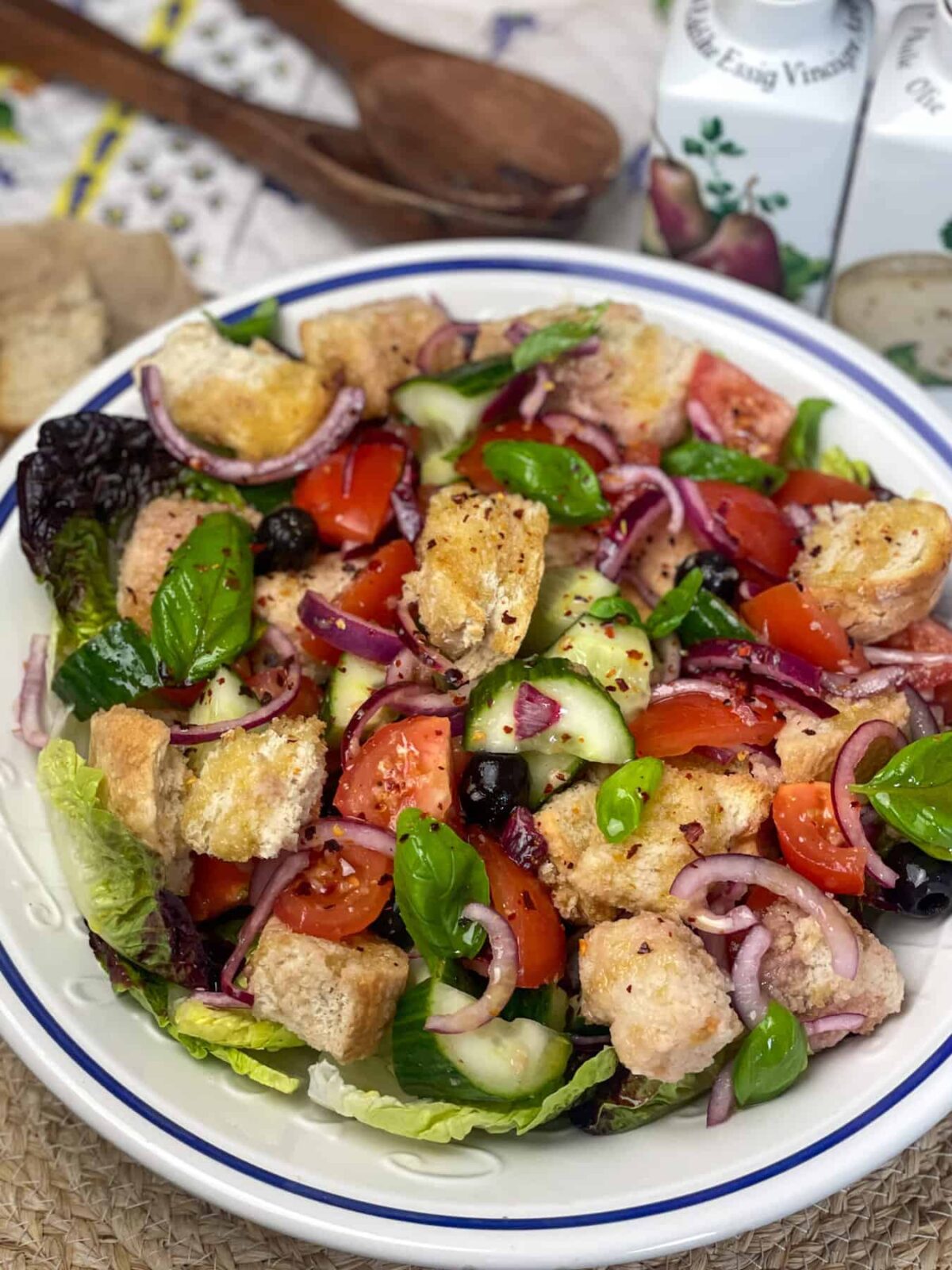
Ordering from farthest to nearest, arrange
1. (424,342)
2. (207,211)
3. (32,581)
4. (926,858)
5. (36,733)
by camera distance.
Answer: (207,211) → (424,342) → (32,581) → (36,733) → (926,858)

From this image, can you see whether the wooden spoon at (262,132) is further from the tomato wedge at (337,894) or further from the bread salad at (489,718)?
the tomato wedge at (337,894)

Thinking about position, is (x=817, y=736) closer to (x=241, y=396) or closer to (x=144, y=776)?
(x=144, y=776)

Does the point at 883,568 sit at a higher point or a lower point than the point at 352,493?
higher

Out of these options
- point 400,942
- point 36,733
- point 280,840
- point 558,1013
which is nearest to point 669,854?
point 558,1013

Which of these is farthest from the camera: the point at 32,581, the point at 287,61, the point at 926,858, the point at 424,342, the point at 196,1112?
the point at 287,61

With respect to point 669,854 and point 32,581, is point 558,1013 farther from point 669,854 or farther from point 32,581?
point 32,581

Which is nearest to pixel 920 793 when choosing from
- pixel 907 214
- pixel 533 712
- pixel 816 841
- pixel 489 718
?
pixel 816 841

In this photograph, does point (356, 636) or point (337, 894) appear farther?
point (356, 636)

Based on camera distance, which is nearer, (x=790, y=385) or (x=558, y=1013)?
(x=558, y=1013)
